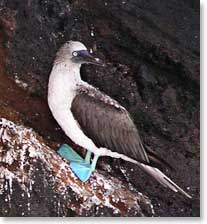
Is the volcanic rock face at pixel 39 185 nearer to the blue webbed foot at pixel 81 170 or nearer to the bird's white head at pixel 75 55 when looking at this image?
the blue webbed foot at pixel 81 170

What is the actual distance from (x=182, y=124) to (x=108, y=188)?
0.32 m

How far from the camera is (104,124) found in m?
2.06

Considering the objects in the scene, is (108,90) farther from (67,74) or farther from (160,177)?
(160,177)

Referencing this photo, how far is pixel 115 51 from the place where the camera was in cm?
215

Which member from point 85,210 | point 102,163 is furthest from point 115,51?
point 85,210

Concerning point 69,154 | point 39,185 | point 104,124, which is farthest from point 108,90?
point 39,185

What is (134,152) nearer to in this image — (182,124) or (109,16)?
(182,124)

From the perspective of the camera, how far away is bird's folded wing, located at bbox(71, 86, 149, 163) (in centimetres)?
205

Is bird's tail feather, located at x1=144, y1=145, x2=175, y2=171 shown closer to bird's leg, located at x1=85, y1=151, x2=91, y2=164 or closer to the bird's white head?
bird's leg, located at x1=85, y1=151, x2=91, y2=164

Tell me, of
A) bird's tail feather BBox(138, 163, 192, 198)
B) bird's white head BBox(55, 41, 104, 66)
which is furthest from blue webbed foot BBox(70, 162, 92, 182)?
bird's white head BBox(55, 41, 104, 66)

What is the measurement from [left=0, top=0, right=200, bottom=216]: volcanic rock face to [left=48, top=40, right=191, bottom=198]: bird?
0.03m

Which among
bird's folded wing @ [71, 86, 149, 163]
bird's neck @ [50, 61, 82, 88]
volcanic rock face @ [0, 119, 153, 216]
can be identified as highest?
bird's neck @ [50, 61, 82, 88]

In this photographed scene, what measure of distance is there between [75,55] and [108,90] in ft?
0.53

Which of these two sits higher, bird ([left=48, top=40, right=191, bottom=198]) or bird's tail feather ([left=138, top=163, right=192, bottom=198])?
bird ([left=48, top=40, right=191, bottom=198])
